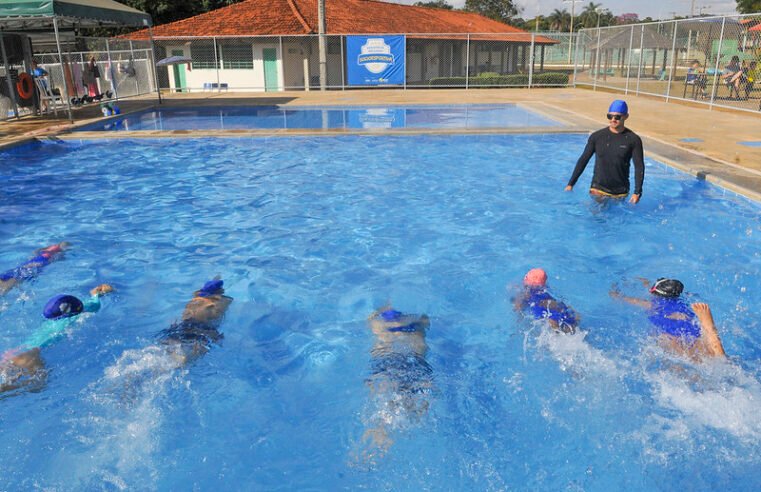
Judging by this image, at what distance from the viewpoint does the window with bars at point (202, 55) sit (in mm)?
29422

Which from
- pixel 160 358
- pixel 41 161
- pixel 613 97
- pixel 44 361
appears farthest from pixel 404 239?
pixel 613 97

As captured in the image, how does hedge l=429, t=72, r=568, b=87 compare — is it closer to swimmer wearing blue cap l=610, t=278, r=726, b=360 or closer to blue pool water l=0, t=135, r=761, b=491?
blue pool water l=0, t=135, r=761, b=491

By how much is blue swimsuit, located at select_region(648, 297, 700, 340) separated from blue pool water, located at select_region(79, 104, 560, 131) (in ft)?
36.0

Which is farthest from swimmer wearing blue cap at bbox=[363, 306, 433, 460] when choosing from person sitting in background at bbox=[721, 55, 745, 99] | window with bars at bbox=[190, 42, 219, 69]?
window with bars at bbox=[190, 42, 219, 69]

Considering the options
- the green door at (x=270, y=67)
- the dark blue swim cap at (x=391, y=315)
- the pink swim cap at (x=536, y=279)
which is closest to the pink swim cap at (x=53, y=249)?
the dark blue swim cap at (x=391, y=315)

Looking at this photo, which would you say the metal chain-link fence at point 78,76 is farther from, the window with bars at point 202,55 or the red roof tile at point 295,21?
the red roof tile at point 295,21

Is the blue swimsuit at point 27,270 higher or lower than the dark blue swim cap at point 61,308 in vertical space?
lower

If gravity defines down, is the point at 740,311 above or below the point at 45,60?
below

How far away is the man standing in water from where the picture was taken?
7.21 meters

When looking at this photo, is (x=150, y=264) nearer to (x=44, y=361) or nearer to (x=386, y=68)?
(x=44, y=361)

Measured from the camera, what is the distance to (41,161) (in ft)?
40.1

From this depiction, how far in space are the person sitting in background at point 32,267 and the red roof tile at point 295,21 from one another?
940 inches

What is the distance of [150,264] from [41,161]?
712 centimetres

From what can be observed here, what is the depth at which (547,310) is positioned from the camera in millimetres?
5098
